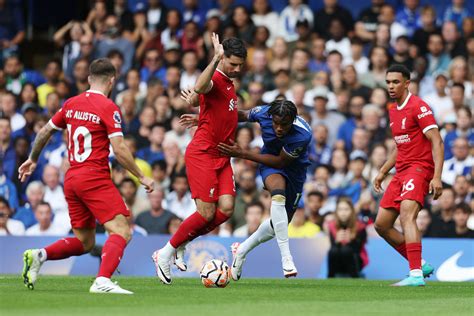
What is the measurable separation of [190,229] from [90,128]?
2298 millimetres

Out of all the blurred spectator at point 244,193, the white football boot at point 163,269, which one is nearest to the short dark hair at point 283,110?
the white football boot at point 163,269

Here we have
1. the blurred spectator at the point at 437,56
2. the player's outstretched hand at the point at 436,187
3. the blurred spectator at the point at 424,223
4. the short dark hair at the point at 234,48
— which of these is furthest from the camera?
the blurred spectator at the point at 437,56

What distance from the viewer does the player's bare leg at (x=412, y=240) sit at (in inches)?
517

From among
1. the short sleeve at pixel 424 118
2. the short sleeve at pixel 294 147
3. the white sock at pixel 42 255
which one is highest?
the short sleeve at pixel 424 118

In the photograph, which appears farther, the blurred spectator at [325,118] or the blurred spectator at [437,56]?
the blurred spectator at [437,56]

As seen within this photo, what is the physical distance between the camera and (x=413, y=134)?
13406 millimetres

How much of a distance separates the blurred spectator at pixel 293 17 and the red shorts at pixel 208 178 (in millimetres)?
9768

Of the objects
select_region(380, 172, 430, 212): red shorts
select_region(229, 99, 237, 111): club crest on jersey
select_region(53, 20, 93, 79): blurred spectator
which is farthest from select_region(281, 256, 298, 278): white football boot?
select_region(53, 20, 93, 79): blurred spectator

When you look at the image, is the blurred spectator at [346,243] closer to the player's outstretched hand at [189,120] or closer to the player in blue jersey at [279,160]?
the player in blue jersey at [279,160]

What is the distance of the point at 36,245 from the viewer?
17.6 m

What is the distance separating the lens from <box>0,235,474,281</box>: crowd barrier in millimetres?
16766

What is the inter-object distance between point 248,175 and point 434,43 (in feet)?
16.2

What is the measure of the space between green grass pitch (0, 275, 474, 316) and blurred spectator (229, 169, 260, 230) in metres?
4.69

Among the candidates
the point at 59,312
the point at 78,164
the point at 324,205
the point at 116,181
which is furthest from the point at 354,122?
the point at 59,312
